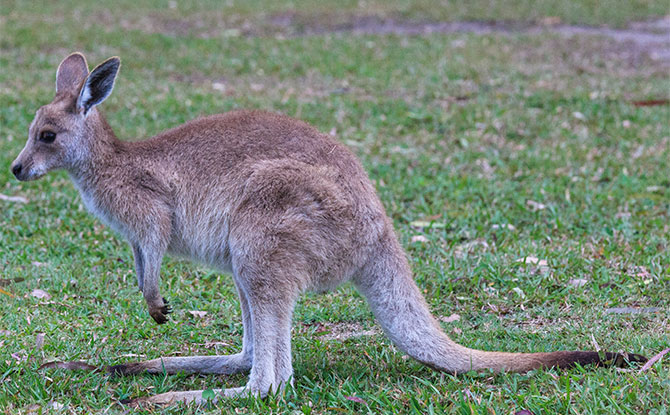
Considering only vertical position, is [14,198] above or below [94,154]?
below

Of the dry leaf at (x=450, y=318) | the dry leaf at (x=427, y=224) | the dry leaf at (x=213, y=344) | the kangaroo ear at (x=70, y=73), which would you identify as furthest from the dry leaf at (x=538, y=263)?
the kangaroo ear at (x=70, y=73)

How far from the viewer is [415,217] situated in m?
5.56

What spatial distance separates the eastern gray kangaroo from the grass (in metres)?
0.12

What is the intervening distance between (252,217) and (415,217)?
251 centimetres

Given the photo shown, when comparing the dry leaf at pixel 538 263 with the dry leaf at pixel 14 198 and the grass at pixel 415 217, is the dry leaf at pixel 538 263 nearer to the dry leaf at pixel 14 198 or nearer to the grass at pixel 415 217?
the grass at pixel 415 217

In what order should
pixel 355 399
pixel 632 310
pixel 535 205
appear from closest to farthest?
pixel 355 399 → pixel 632 310 → pixel 535 205

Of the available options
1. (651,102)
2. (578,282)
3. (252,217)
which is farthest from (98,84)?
(651,102)

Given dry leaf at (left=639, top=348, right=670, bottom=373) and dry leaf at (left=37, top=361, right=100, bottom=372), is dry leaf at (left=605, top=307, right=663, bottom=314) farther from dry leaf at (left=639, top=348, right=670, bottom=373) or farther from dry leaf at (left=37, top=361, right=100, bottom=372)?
dry leaf at (left=37, top=361, right=100, bottom=372)

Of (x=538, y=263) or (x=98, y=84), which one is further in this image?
(x=538, y=263)

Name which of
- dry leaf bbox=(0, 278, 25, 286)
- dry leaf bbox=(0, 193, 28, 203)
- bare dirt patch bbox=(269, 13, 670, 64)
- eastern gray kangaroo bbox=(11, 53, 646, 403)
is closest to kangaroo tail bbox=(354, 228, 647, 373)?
eastern gray kangaroo bbox=(11, 53, 646, 403)

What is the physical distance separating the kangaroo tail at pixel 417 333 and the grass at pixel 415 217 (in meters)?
0.06

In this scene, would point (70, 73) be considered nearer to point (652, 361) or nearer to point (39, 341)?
point (39, 341)

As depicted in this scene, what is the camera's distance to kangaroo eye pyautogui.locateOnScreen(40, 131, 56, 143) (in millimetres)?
3617

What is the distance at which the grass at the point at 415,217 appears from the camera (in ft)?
10.8
